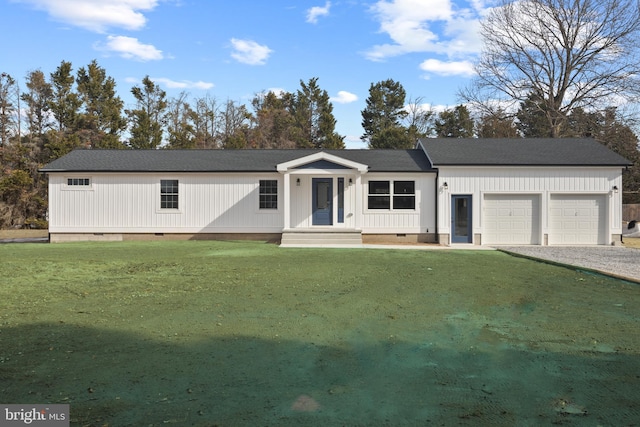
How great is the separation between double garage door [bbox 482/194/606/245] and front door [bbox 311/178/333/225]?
239 inches

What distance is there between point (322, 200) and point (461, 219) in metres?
5.56

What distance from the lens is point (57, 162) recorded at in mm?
18312

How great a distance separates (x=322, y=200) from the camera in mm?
17984

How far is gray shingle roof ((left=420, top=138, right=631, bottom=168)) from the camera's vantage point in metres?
16.9

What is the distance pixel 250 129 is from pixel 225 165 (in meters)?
22.4

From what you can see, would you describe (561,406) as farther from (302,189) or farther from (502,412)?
(302,189)

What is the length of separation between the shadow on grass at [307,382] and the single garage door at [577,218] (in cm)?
1409

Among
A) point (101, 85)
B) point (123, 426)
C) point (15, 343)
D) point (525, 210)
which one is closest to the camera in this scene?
point (123, 426)

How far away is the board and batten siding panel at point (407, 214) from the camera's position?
17.4 m

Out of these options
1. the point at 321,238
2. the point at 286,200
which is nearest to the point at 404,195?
the point at 321,238

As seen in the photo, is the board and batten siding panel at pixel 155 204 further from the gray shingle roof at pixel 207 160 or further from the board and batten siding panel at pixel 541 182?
the board and batten siding panel at pixel 541 182

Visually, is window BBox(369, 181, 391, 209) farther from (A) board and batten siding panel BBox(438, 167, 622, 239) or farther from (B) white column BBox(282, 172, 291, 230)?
(B) white column BBox(282, 172, 291, 230)

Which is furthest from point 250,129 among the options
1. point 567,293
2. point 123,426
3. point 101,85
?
point 123,426

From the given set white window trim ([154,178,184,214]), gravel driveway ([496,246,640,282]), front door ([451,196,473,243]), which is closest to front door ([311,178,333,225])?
front door ([451,196,473,243])
